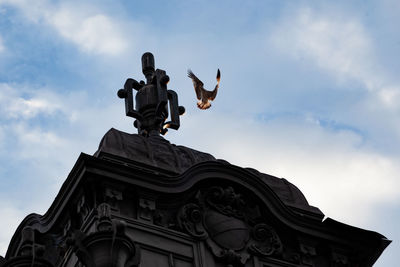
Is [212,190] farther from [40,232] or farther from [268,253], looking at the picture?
[40,232]

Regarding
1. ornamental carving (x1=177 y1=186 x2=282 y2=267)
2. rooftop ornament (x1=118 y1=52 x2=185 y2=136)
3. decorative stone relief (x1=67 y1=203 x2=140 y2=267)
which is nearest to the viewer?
decorative stone relief (x1=67 y1=203 x2=140 y2=267)

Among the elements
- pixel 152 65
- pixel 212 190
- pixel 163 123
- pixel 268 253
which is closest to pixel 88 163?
pixel 212 190

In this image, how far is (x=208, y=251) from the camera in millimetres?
22422

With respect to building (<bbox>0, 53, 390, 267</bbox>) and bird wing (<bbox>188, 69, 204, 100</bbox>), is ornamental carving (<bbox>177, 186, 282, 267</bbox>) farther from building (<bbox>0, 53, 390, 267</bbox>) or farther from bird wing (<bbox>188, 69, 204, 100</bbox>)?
bird wing (<bbox>188, 69, 204, 100</bbox>)

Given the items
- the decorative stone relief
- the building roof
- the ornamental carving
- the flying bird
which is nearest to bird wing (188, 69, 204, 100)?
the flying bird

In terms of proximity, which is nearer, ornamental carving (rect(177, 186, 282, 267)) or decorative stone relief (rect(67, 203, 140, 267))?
decorative stone relief (rect(67, 203, 140, 267))

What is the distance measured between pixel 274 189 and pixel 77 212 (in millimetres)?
4836

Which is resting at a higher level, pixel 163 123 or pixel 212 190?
pixel 163 123

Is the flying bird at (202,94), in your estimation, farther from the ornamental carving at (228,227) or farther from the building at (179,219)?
the ornamental carving at (228,227)

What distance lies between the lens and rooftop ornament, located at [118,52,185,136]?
1089 inches

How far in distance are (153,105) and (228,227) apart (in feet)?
19.8

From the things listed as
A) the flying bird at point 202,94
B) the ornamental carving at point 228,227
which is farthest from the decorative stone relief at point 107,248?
the flying bird at point 202,94

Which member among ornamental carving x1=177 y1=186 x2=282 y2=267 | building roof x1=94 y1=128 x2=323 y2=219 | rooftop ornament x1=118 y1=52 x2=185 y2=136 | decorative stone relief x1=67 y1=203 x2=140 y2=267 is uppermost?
rooftop ornament x1=118 y1=52 x2=185 y2=136

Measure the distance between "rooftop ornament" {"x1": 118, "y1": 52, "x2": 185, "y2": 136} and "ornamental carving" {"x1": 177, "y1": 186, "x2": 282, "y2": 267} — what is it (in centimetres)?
449
